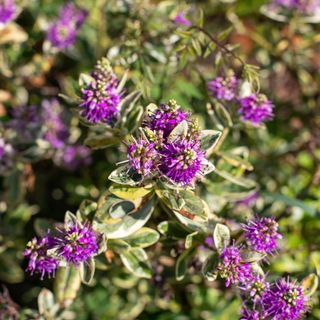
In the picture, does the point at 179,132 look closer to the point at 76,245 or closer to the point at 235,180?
the point at 76,245

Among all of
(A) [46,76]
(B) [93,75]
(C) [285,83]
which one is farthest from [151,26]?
(C) [285,83]

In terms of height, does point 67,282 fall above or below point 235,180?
below

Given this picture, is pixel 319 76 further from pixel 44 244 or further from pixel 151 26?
pixel 44 244

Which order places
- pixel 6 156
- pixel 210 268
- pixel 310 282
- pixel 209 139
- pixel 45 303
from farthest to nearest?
pixel 6 156 < pixel 45 303 < pixel 310 282 < pixel 210 268 < pixel 209 139

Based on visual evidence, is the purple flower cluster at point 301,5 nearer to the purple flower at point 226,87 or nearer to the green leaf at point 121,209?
the purple flower at point 226,87

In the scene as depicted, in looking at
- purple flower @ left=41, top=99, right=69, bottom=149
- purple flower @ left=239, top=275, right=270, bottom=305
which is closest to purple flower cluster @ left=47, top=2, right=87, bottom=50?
purple flower @ left=41, top=99, right=69, bottom=149

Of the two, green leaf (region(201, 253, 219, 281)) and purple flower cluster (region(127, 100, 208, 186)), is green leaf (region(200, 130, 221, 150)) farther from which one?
green leaf (region(201, 253, 219, 281))

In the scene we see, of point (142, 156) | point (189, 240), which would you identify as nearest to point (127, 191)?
point (142, 156)
